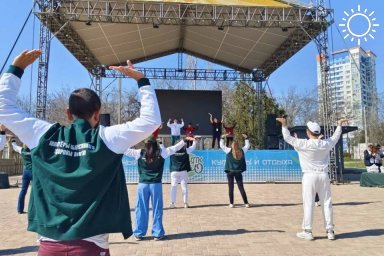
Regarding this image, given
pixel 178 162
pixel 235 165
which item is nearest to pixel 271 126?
pixel 235 165

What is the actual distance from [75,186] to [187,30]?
72.4 feet

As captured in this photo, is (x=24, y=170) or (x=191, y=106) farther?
(x=191, y=106)

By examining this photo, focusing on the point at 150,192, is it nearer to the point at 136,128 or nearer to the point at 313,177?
the point at 313,177

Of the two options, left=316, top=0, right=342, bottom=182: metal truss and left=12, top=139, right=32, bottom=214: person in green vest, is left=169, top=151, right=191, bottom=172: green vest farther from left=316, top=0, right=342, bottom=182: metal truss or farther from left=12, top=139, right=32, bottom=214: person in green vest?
left=316, top=0, right=342, bottom=182: metal truss

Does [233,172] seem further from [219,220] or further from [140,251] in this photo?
[140,251]

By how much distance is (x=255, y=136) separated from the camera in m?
30.6

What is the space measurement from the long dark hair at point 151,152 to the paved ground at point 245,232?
1365 mm

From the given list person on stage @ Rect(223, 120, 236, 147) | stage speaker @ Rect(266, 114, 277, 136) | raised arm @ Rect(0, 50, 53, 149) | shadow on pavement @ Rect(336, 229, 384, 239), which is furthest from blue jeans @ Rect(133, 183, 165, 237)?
stage speaker @ Rect(266, 114, 277, 136)

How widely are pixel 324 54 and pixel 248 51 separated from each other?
6553 mm

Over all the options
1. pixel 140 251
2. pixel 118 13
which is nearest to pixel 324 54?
pixel 118 13

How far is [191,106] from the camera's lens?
28.6 m

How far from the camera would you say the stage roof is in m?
17.4

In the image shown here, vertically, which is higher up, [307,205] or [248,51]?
[248,51]

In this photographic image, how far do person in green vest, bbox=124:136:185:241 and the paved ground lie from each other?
21 cm
